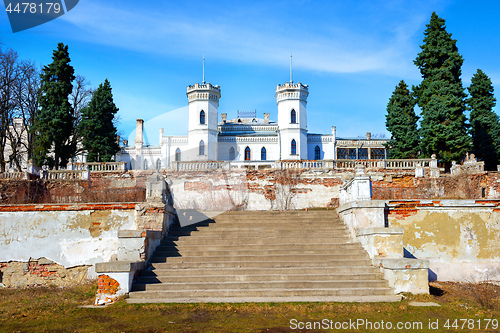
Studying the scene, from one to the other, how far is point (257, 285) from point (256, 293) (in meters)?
0.37

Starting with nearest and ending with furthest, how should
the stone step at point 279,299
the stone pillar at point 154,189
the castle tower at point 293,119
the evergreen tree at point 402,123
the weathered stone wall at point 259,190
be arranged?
the stone step at point 279,299 → the stone pillar at point 154,189 → the weathered stone wall at point 259,190 → the evergreen tree at point 402,123 → the castle tower at point 293,119

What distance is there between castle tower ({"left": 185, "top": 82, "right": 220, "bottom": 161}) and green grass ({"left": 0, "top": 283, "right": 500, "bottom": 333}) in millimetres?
42565

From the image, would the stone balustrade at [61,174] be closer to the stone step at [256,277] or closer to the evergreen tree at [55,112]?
the evergreen tree at [55,112]

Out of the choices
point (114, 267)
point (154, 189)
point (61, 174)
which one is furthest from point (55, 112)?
point (114, 267)

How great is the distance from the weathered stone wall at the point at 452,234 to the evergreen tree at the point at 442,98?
Answer: 14.3 meters

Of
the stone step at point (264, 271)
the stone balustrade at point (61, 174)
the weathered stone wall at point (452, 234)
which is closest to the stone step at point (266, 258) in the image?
the stone step at point (264, 271)

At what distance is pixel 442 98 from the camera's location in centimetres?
2595

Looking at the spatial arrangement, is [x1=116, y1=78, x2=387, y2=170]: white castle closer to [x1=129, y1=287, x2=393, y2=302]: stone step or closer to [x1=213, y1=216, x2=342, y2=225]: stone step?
[x1=213, y1=216, x2=342, y2=225]: stone step

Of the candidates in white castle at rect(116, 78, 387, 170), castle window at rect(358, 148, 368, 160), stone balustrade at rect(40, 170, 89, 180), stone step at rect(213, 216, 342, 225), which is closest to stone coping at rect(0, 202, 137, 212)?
stone step at rect(213, 216, 342, 225)

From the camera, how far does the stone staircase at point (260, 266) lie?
9412 millimetres

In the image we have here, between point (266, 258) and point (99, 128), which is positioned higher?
point (99, 128)

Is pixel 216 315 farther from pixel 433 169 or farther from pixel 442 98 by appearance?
pixel 442 98

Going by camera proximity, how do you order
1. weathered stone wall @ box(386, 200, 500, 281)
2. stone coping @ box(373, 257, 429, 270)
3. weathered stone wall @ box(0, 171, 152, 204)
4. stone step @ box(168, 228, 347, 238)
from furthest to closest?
weathered stone wall @ box(0, 171, 152, 204)
stone step @ box(168, 228, 347, 238)
weathered stone wall @ box(386, 200, 500, 281)
stone coping @ box(373, 257, 429, 270)

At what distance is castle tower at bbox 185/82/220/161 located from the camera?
51.8m
